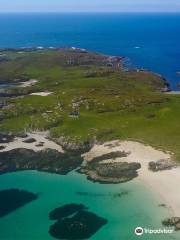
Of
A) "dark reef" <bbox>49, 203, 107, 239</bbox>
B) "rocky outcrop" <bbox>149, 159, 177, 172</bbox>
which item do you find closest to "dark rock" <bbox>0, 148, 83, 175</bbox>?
"rocky outcrop" <bbox>149, 159, 177, 172</bbox>

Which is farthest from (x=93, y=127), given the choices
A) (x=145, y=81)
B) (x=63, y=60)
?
(x=63, y=60)

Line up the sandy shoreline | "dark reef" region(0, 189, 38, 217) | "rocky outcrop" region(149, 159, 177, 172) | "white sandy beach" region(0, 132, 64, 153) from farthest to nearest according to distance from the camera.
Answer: "white sandy beach" region(0, 132, 64, 153), "rocky outcrop" region(149, 159, 177, 172), the sandy shoreline, "dark reef" region(0, 189, 38, 217)

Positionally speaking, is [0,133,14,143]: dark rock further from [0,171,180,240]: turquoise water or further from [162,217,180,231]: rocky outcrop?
[162,217,180,231]: rocky outcrop

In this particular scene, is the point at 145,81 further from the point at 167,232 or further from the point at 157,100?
the point at 167,232

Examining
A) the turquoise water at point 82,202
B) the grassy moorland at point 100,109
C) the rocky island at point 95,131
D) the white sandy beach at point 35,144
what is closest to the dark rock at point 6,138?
the rocky island at point 95,131

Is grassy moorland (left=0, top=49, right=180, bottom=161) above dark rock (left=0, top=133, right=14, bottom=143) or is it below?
above

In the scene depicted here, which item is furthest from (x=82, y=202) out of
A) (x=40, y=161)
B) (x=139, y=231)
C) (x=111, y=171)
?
(x=40, y=161)

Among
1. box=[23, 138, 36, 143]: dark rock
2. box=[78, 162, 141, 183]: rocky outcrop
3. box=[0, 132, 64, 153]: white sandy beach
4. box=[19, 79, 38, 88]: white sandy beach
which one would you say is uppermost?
box=[78, 162, 141, 183]: rocky outcrop
